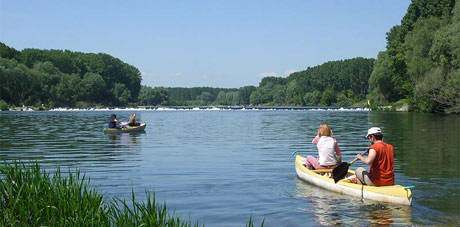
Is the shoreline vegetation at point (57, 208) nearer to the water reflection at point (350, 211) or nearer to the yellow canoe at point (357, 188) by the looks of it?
the water reflection at point (350, 211)

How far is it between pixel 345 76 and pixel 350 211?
176 meters

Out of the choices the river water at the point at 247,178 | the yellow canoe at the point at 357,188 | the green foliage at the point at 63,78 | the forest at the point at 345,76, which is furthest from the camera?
the green foliage at the point at 63,78

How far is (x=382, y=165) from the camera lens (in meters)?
11.5

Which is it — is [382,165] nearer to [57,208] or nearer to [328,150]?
[328,150]

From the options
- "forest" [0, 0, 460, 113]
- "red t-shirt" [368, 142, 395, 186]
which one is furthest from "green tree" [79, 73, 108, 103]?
"red t-shirt" [368, 142, 395, 186]

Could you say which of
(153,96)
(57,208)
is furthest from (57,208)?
(153,96)

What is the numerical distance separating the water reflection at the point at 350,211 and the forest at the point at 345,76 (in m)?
37.9

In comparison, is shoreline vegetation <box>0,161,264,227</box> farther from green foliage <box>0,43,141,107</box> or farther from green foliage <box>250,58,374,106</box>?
green foliage <box>250,58,374,106</box>

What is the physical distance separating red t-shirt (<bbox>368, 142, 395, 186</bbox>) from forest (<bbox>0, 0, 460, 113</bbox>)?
37.9 m

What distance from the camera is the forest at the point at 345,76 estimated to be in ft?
177

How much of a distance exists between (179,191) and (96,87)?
132 metres

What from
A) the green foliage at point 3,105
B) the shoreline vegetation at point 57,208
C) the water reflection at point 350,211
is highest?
the green foliage at point 3,105

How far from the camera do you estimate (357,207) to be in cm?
1116

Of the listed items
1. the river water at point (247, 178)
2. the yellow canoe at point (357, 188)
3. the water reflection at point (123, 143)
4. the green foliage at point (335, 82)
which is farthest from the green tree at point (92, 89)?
the yellow canoe at point (357, 188)
